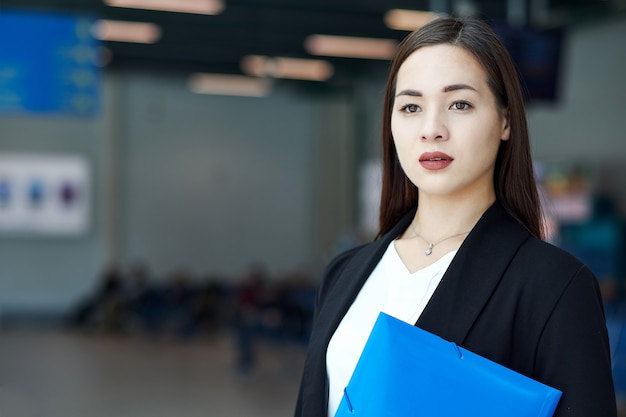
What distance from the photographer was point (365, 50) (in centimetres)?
1359

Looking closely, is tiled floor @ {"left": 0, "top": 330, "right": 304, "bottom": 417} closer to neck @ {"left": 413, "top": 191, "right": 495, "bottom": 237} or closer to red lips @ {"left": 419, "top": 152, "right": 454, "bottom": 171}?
neck @ {"left": 413, "top": 191, "right": 495, "bottom": 237}

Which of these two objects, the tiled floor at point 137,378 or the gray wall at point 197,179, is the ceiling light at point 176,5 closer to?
the tiled floor at point 137,378

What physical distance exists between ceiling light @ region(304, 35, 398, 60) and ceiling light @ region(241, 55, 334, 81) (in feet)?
2.28

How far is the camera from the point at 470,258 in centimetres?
134

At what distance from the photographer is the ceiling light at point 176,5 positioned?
1041cm

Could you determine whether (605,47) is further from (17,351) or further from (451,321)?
(451,321)

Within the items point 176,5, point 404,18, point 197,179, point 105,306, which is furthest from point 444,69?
point 197,179

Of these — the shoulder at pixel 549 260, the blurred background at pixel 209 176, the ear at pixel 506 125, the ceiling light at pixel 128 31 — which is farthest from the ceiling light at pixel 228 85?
the shoulder at pixel 549 260

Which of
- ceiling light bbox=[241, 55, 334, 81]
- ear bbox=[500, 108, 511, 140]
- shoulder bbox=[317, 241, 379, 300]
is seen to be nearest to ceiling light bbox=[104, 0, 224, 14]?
ceiling light bbox=[241, 55, 334, 81]

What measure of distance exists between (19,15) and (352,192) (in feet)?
36.7

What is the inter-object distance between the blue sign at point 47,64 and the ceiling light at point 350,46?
579 cm

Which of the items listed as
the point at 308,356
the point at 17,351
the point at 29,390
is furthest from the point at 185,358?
the point at 308,356

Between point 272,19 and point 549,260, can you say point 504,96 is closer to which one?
point 549,260

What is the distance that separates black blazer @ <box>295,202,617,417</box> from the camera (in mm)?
1189
